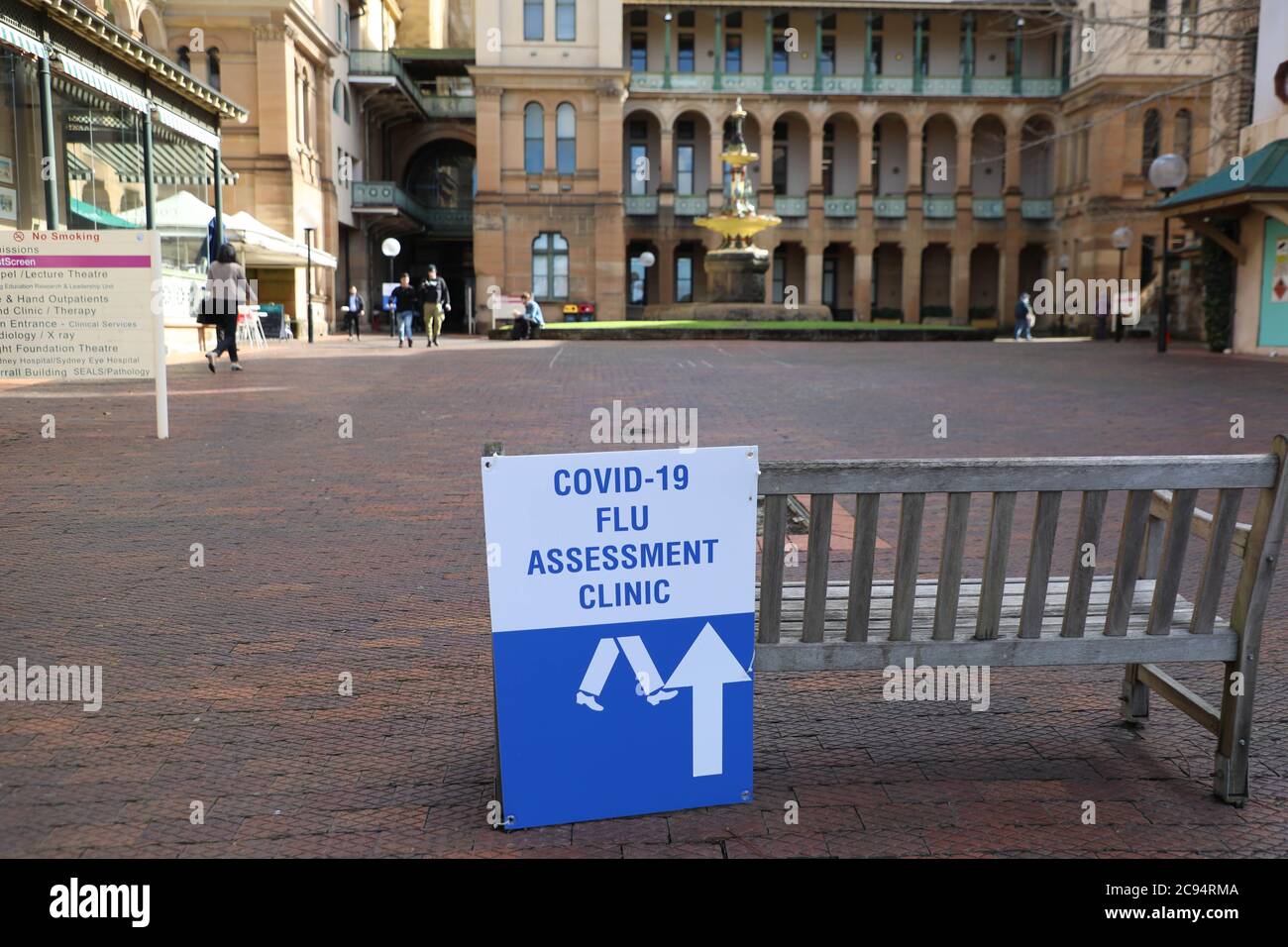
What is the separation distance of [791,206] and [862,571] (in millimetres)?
57678

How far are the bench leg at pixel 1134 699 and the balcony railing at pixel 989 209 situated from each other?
191 ft

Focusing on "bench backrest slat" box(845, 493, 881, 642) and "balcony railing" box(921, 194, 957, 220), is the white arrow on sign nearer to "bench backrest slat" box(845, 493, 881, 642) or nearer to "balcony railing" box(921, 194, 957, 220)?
"bench backrest slat" box(845, 493, 881, 642)

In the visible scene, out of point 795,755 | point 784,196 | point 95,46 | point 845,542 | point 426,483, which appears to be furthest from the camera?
point 784,196

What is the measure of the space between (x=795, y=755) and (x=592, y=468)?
4.41 feet

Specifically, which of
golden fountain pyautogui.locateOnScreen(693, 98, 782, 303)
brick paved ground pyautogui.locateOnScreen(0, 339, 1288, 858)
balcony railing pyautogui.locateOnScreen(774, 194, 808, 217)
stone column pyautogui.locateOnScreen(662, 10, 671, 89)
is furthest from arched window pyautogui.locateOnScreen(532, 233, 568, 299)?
brick paved ground pyautogui.locateOnScreen(0, 339, 1288, 858)

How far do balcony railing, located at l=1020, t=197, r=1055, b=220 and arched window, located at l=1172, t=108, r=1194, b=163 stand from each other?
599 centimetres

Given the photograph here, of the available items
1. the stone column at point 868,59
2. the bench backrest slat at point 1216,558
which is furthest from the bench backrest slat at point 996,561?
the stone column at point 868,59

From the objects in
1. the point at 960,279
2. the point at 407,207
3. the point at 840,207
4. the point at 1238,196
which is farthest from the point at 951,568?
the point at 960,279

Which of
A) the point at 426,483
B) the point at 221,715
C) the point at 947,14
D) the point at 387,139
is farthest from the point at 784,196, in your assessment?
the point at 221,715

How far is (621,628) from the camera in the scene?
Answer: 3600 millimetres

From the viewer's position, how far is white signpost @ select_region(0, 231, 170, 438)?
1031 centimetres

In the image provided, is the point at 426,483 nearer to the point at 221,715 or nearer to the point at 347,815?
the point at 221,715

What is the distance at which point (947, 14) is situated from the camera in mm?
60750

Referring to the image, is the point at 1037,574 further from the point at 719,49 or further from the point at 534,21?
the point at 719,49
